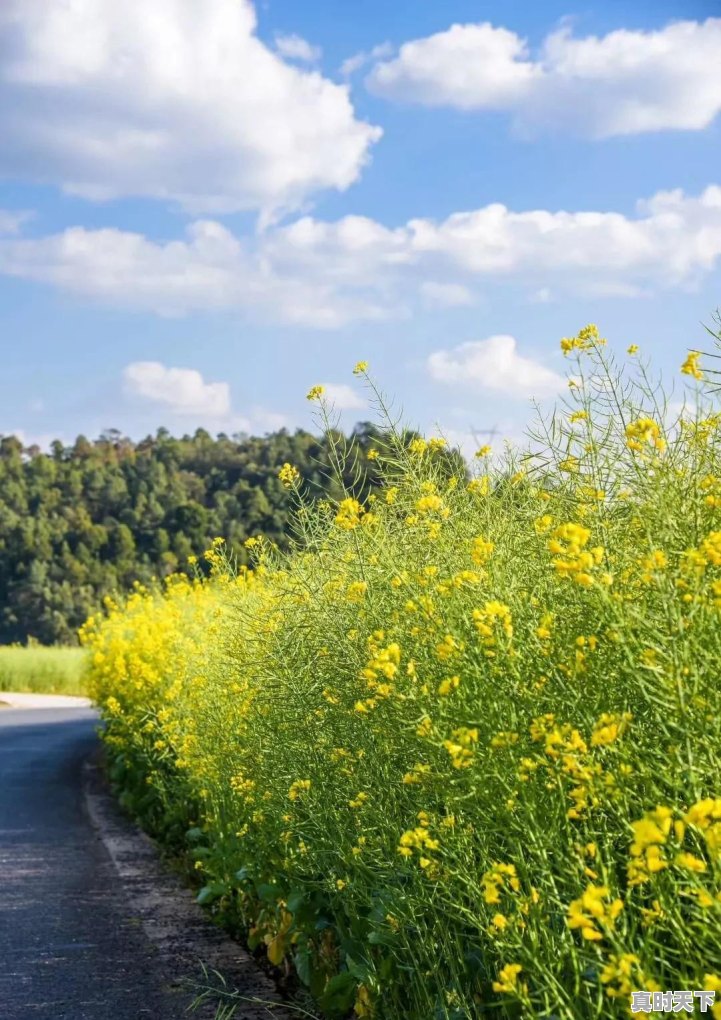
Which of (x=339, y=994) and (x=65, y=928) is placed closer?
(x=339, y=994)

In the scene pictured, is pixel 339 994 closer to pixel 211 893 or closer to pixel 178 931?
pixel 211 893

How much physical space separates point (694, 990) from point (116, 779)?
866 cm

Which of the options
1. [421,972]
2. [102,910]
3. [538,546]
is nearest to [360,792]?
[421,972]

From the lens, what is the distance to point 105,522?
4384 centimetres

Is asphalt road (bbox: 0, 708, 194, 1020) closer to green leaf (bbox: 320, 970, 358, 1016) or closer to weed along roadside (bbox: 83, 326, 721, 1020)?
weed along roadside (bbox: 83, 326, 721, 1020)

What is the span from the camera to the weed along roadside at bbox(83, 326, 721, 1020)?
91.5 inches

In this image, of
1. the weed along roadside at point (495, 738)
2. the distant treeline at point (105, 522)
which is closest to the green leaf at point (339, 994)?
the weed along roadside at point (495, 738)

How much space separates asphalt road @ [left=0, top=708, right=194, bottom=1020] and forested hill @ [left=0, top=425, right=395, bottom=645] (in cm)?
2357

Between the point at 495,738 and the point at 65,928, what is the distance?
4.21 m

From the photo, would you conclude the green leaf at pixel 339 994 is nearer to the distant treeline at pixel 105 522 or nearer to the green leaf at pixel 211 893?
the green leaf at pixel 211 893

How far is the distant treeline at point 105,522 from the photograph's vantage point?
3675 cm

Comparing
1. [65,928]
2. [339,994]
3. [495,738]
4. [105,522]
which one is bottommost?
[65,928]

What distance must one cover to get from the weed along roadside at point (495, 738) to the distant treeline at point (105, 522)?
91.9 ft

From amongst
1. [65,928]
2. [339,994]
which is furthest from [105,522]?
[339,994]
